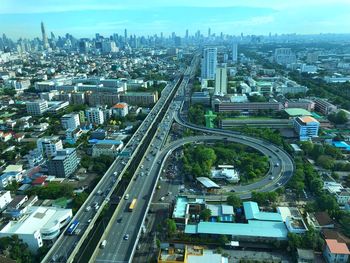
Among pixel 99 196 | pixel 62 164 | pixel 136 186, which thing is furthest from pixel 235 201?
pixel 62 164

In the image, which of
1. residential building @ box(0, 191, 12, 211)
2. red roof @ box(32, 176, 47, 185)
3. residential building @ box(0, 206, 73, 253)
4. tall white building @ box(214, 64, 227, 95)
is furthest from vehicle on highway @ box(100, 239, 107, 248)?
tall white building @ box(214, 64, 227, 95)

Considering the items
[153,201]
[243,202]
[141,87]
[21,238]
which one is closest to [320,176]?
[243,202]

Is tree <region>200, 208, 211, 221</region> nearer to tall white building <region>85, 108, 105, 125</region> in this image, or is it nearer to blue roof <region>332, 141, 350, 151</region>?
blue roof <region>332, 141, 350, 151</region>

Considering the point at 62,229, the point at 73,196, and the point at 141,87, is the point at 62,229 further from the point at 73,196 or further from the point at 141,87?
the point at 141,87

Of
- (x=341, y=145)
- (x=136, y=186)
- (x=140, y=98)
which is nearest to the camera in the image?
(x=136, y=186)

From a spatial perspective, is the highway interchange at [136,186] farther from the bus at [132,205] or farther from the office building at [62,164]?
the office building at [62,164]

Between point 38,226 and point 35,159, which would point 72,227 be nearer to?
point 38,226

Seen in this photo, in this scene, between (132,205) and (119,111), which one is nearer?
(132,205)
